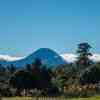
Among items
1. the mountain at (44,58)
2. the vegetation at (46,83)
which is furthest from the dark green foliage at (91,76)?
the mountain at (44,58)

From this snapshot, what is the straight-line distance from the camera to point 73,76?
54219mm

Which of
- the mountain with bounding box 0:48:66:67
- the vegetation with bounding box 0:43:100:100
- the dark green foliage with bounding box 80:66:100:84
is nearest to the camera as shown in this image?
the vegetation with bounding box 0:43:100:100

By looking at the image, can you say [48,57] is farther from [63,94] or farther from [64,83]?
[63,94]

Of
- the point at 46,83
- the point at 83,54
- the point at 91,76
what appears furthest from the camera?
the point at 83,54

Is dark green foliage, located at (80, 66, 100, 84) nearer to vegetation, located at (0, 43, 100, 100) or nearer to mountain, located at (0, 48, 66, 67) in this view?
vegetation, located at (0, 43, 100, 100)

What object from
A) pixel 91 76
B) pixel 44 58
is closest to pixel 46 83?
pixel 91 76

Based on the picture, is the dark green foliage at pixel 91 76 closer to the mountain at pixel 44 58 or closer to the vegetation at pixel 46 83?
the vegetation at pixel 46 83

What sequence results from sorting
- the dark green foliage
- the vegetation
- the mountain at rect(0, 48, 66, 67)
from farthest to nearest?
1. the mountain at rect(0, 48, 66, 67)
2. the dark green foliage
3. the vegetation

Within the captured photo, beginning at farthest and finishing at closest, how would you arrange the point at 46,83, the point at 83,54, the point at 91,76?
the point at 83,54 → the point at 91,76 → the point at 46,83

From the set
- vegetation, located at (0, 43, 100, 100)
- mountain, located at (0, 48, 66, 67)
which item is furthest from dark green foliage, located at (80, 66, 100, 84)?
mountain, located at (0, 48, 66, 67)

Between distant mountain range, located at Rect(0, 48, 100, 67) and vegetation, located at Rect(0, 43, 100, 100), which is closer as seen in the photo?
vegetation, located at Rect(0, 43, 100, 100)

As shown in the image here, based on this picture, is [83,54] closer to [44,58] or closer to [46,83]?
[44,58]

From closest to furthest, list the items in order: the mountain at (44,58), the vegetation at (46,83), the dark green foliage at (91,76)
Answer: the vegetation at (46,83), the dark green foliage at (91,76), the mountain at (44,58)

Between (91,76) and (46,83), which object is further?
(91,76)
